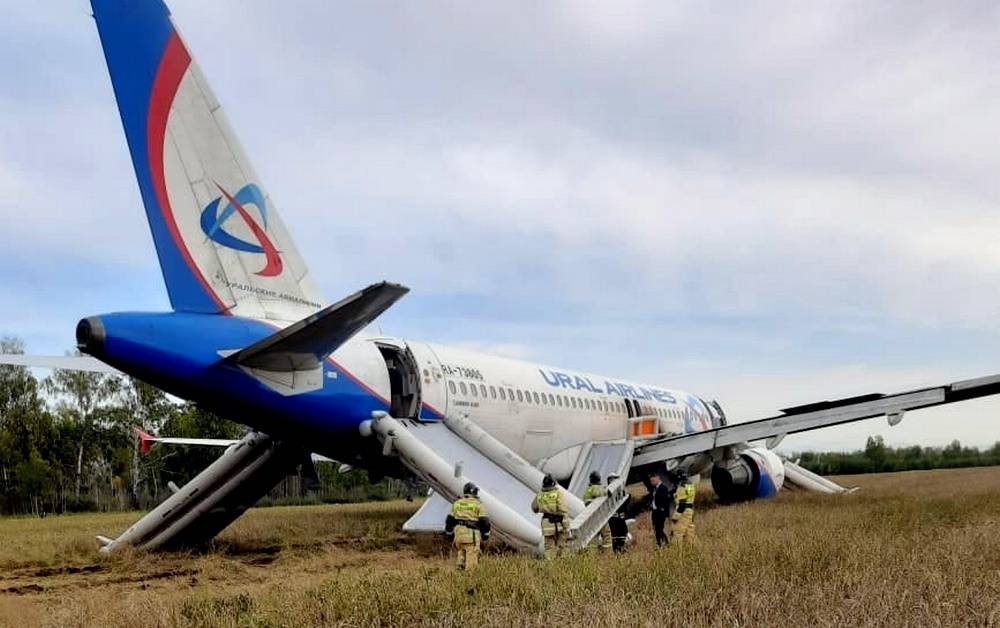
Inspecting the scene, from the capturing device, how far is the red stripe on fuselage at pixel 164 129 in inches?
435

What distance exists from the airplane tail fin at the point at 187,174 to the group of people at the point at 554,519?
372 cm

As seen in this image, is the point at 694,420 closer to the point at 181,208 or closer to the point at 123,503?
the point at 181,208

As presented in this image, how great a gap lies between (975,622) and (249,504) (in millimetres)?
Result: 10509

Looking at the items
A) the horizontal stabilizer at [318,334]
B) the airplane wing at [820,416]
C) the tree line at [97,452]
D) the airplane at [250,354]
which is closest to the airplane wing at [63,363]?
the airplane at [250,354]

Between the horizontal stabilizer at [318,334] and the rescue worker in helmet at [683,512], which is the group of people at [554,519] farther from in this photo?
the horizontal stabilizer at [318,334]

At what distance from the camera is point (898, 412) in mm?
15023

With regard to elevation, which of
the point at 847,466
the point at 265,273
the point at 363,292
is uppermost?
the point at 265,273

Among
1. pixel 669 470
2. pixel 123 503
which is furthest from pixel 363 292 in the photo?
pixel 123 503

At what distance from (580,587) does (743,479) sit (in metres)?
13.5

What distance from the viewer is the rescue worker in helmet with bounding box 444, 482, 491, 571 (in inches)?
382

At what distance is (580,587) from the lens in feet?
21.4

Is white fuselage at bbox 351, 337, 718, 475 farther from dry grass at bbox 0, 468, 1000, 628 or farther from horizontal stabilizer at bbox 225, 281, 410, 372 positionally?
dry grass at bbox 0, 468, 1000, 628

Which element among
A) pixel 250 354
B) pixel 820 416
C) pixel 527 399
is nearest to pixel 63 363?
pixel 250 354

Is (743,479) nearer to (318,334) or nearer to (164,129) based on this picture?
(318,334)
